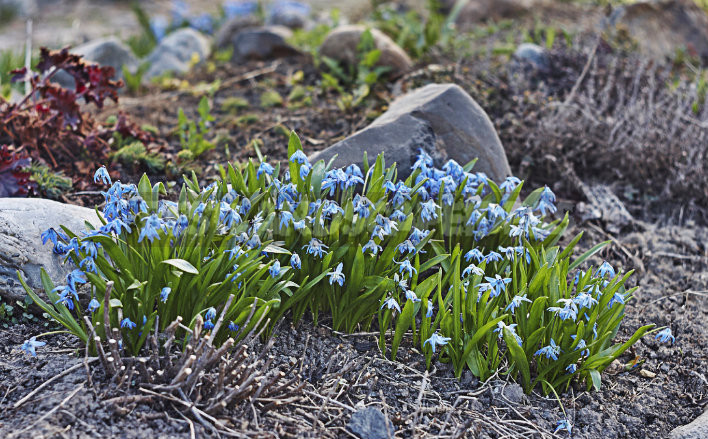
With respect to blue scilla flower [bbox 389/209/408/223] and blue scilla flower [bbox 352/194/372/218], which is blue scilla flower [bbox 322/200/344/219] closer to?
blue scilla flower [bbox 352/194/372/218]

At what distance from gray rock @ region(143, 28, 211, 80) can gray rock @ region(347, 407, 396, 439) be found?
197 inches

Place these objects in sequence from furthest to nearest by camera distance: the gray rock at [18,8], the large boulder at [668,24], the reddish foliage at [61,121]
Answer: the gray rock at [18,8] → the large boulder at [668,24] → the reddish foliage at [61,121]

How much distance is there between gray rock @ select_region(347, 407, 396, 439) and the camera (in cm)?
262

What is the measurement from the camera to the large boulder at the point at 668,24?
311 inches

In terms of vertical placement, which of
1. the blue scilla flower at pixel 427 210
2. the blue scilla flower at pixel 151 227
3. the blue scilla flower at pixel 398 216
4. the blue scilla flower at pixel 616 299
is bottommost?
the blue scilla flower at pixel 616 299

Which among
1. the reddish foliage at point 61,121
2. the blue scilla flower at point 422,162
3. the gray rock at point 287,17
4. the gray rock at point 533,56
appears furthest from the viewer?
the gray rock at point 287,17

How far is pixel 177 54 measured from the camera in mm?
7152

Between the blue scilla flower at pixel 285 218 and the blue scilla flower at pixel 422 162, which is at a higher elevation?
the blue scilla flower at pixel 285 218

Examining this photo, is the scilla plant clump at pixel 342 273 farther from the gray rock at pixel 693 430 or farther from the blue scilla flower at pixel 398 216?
the gray rock at pixel 693 430

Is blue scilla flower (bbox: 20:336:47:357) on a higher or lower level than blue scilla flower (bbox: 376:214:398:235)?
lower

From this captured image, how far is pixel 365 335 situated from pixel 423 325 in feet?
1.19

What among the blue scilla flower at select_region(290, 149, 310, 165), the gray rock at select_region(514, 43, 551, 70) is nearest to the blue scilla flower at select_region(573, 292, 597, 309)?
the blue scilla flower at select_region(290, 149, 310, 165)

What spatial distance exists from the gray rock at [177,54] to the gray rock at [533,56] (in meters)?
3.22

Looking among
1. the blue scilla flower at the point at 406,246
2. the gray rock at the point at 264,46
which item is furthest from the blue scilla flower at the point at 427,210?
the gray rock at the point at 264,46
